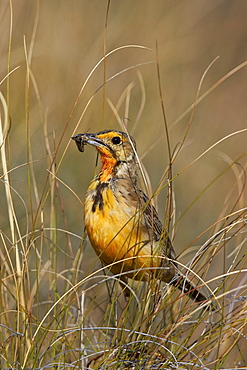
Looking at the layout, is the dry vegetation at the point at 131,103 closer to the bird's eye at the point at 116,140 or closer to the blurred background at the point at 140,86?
the blurred background at the point at 140,86

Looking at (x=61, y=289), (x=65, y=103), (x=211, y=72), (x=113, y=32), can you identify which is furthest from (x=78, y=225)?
(x=211, y=72)

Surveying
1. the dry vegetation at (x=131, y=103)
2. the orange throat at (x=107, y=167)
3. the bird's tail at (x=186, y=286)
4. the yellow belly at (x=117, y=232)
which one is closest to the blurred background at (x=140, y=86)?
the dry vegetation at (x=131, y=103)

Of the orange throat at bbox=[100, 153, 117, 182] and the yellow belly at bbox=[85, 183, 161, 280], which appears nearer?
the yellow belly at bbox=[85, 183, 161, 280]

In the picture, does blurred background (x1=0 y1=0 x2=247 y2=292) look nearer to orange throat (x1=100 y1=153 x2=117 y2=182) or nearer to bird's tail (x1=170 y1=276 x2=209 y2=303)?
orange throat (x1=100 y1=153 x2=117 y2=182)

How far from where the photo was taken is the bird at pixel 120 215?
3.79 meters

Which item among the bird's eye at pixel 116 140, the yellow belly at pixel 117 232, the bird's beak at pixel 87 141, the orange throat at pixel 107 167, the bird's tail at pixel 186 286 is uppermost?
the bird's beak at pixel 87 141

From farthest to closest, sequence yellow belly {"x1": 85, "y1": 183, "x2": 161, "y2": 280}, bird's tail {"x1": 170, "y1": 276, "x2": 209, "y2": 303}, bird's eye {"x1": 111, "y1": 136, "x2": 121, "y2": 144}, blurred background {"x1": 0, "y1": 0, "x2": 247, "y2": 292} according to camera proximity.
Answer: blurred background {"x1": 0, "y1": 0, "x2": 247, "y2": 292} < bird's eye {"x1": 111, "y1": 136, "x2": 121, "y2": 144} < yellow belly {"x1": 85, "y1": 183, "x2": 161, "y2": 280} < bird's tail {"x1": 170, "y1": 276, "x2": 209, "y2": 303}

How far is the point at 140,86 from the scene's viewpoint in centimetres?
803

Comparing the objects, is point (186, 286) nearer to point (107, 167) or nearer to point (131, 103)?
point (107, 167)

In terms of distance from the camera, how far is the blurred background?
654cm

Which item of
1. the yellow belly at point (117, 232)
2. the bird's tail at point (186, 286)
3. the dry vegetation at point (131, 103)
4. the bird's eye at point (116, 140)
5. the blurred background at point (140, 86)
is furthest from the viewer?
the blurred background at point (140, 86)

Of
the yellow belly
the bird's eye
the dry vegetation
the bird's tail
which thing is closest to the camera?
the bird's tail

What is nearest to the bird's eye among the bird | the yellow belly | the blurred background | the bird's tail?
the bird

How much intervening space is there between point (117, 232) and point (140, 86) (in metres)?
4.41
